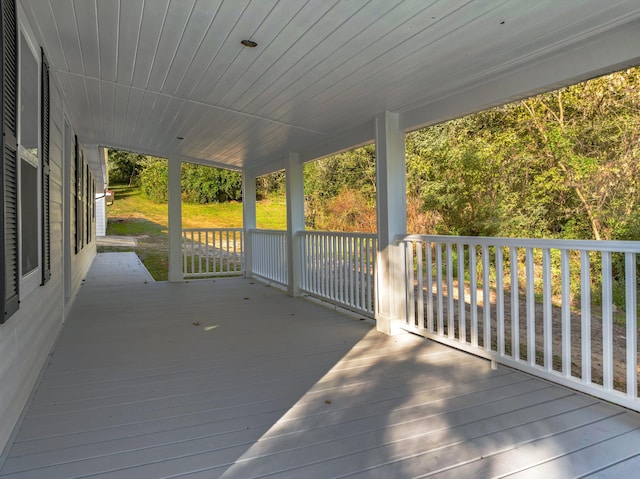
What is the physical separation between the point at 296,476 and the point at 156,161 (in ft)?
77.9

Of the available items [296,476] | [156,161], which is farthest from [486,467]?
[156,161]

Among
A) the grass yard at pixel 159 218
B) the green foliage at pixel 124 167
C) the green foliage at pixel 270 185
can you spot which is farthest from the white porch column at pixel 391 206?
the green foliage at pixel 124 167

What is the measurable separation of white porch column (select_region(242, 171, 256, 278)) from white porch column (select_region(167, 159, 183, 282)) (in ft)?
3.78

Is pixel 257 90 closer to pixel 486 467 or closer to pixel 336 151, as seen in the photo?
pixel 336 151

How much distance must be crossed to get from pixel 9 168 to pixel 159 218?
1890 cm

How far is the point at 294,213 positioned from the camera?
19.0ft

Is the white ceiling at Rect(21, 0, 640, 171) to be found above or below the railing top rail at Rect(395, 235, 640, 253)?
above

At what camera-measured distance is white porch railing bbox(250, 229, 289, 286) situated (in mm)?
6316

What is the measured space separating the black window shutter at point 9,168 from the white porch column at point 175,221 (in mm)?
5130

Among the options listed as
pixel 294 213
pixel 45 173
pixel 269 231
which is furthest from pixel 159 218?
pixel 45 173

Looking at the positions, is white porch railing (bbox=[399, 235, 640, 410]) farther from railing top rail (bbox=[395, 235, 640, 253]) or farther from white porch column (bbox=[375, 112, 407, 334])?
white porch column (bbox=[375, 112, 407, 334])

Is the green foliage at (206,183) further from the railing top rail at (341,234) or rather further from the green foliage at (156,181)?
the railing top rail at (341,234)

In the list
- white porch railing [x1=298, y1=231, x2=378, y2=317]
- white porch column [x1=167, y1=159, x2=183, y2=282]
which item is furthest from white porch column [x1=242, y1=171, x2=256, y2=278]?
white porch railing [x1=298, y1=231, x2=378, y2=317]

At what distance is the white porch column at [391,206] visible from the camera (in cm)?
371
